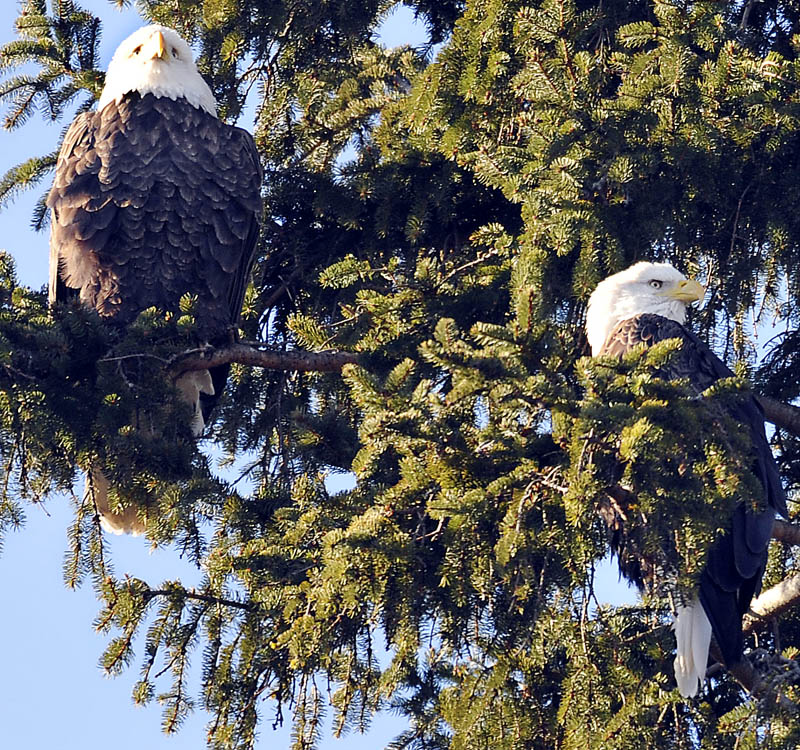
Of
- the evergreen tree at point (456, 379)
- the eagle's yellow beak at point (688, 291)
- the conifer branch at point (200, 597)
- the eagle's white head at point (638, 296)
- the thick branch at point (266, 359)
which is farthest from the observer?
the eagle's yellow beak at point (688, 291)

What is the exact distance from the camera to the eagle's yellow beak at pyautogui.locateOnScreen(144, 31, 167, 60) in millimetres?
5526

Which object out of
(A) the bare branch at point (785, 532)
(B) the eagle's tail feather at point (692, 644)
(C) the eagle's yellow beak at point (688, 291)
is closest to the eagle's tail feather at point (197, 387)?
(C) the eagle's yellow beak at point (688, 291)

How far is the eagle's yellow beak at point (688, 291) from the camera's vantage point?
197 inches

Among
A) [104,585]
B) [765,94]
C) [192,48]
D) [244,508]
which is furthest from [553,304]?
[192,48]

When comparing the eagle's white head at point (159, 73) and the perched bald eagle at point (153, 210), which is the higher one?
the eagle's white head at point (159, 73)

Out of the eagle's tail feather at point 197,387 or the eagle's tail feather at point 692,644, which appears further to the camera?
the eagle's tail feather at point 197,387

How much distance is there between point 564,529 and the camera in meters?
3.17

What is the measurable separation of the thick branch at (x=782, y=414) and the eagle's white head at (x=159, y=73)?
8.27ft

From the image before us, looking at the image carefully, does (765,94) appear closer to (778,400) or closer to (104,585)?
(778,400)

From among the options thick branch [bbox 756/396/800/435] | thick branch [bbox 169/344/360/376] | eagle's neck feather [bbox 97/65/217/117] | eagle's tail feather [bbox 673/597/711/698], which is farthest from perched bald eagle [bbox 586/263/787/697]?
eagle's neck feather [bbox 97/65/217/117]

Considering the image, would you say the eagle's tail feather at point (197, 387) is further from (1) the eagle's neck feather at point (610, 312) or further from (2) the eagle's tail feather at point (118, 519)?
(1) the eagle's neck feather at point (610, 312)

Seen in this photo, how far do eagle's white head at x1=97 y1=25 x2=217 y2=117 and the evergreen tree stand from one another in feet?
0.23

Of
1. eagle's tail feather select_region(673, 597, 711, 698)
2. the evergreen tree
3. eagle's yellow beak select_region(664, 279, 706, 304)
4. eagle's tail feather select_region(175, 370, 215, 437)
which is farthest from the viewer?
eagle's tail feather select_region(175, 370, 215, 437)

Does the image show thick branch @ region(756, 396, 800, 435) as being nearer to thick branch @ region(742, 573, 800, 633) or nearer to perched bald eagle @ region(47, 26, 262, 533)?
thick branch @ region(742, 573, 800, 633)
